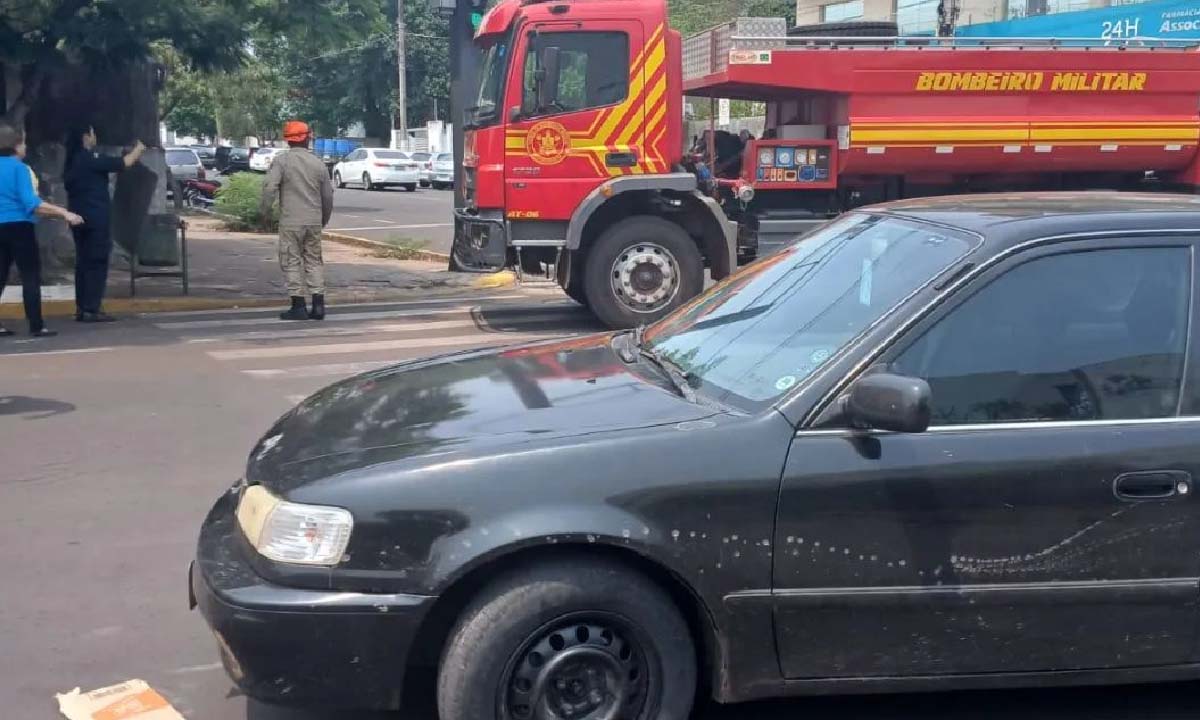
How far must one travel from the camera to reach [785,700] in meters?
4.29

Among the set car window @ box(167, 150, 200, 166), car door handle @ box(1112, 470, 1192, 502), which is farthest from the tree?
car window @ box(167, 150, 200, 166)

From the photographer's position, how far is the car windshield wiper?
396 centimetres

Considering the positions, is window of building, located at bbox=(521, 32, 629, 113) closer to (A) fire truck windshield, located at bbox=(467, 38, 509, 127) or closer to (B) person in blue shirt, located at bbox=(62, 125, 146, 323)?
(A) fire truck windshield, located at bbox=(467, 38, 509, 127)

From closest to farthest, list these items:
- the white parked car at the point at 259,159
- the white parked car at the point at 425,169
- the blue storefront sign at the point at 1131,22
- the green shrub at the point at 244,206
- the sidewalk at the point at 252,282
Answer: the sidewalk at the point at 252,282, the green shrub at the point at 244,206, the blue storefront sign at the point at 1131,22, the white parked car at the point at 425,169, the white parked car at the point at 259,159

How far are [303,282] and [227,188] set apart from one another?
13291 mm

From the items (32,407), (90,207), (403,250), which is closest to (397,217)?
(403,250)

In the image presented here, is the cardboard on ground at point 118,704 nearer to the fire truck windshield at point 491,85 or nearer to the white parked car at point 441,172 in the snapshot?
the fire truck windshield at point 491,85

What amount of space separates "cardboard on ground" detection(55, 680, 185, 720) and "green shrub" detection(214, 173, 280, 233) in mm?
19619

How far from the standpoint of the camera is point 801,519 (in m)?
3.56

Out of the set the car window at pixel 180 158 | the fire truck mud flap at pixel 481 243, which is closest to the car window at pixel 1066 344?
the fire truck mud flap at pixel 481 243

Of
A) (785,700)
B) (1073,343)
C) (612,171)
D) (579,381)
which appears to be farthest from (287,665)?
(612,171)

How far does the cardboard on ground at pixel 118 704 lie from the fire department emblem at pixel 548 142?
8000 mm

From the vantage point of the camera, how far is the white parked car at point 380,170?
4553cm

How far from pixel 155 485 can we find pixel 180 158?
30.1 m
